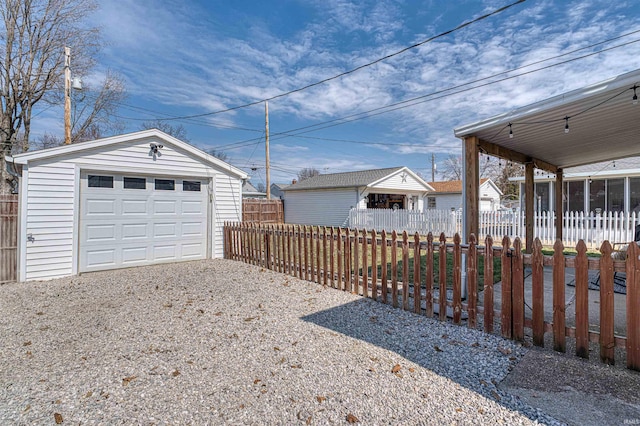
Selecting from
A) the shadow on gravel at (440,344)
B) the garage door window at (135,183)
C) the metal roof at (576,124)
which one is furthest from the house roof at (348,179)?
the shadow on gravel at (440,344)

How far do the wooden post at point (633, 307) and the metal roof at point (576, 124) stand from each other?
1.81 metres

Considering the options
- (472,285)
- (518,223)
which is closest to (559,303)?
(472,285)

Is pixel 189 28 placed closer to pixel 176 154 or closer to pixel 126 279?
pixel 176 154

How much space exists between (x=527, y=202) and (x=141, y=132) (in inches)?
373

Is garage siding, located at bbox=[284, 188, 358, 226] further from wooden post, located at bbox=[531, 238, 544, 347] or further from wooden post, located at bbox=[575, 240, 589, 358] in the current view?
wooden post, located at bbox=[575, 240, 589, 358]

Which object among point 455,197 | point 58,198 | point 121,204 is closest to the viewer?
point 58,198

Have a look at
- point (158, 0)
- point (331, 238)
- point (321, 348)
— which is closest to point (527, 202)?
point (331, 238)

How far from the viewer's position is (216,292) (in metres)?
5.41

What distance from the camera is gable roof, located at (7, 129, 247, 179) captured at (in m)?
6.21

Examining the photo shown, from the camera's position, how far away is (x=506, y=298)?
137 inches

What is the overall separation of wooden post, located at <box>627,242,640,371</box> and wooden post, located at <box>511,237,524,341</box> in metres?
0.81

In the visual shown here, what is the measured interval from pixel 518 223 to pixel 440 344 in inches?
417

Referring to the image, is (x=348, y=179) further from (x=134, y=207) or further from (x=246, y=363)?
(x=246, y=363)

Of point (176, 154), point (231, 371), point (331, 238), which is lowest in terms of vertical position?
point (231, 371)
